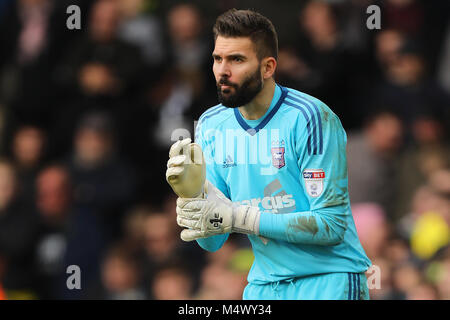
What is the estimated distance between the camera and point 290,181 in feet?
14.3

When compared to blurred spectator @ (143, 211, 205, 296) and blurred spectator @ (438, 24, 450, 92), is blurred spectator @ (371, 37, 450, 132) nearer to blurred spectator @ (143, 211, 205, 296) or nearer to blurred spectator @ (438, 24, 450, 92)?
blurred spectator @ (438, 24, 450, 92)

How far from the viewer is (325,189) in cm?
419

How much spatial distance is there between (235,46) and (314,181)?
833 mm

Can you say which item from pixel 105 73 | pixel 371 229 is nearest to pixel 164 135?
pixel 105 73

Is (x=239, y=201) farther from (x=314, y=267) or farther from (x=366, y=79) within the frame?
(x=366, y=79)

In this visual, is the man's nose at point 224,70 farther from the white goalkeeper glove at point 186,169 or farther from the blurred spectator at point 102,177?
the blurred spectator at point 102,177

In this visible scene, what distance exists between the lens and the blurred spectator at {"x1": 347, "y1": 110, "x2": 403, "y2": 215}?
7.11 m

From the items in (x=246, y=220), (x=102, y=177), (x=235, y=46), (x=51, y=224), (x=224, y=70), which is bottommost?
(x=51, y=224)

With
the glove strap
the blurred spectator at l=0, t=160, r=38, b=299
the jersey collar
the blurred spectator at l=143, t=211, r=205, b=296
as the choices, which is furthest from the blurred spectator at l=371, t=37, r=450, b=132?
the blurred spectator at l=0, t=160, r=38, b=299

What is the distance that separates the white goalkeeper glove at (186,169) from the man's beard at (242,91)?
40cm

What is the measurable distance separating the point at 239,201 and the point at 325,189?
52cm

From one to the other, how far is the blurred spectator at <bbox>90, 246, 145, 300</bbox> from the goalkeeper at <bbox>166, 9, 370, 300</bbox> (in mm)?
3256

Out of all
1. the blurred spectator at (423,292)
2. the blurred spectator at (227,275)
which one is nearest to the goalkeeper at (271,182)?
the blurred spectator at (423,292)

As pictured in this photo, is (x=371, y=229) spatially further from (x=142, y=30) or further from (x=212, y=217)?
(x=142, y=30)
